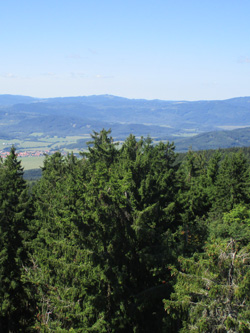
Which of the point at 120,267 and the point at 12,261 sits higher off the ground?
the point at 120,267

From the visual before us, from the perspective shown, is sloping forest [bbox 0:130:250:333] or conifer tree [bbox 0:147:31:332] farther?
conifer tree [bbox 0:147:31:332]

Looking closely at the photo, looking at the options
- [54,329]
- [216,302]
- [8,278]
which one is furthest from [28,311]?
[216,302]

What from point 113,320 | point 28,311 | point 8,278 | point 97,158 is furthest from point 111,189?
point 97,158

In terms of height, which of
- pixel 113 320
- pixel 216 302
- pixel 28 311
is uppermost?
pixel 216 302

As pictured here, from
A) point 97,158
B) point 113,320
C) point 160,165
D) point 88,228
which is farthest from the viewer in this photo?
point 97,158

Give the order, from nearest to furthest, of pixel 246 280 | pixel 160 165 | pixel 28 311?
pixel 246 280 < pixel 28 311 < pixel 160 165

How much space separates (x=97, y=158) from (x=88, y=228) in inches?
654

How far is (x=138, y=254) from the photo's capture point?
15.1 meters

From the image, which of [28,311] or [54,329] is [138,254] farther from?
[28,311]

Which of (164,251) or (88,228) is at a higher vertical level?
(88,228)

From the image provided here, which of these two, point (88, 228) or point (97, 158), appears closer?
point (88, 228)

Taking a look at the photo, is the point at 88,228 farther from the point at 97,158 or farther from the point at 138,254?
the point at 97,158

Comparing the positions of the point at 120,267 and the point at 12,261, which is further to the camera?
the point at 12,261

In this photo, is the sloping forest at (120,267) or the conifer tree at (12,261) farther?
the conifer tree at (12,261)
